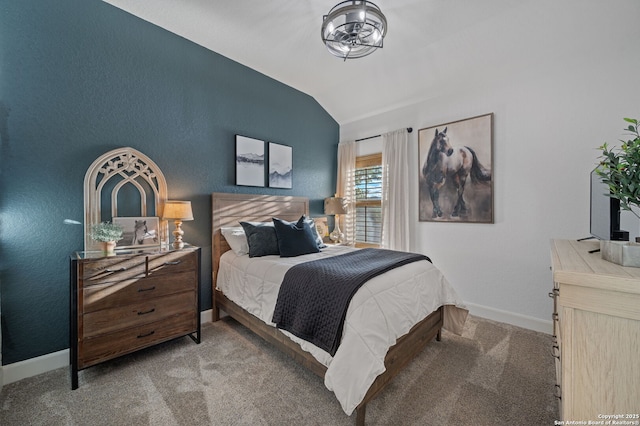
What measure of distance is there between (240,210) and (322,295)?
1886 mm

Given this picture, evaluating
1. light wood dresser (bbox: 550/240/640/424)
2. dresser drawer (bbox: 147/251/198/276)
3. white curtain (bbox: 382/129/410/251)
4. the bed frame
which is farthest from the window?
light wood dresser (bbox: 550/240/640/424)

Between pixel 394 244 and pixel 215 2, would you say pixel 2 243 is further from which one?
pixel 394 244

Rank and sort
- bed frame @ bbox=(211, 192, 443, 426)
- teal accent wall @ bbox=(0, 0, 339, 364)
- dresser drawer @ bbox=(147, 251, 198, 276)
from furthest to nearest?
1. dresser drawer @ bbox=(147, 251, 198, 276)
2. teal accent wall @ bbox=(0, 0, 339, 364)
3. bed frame @ bbox=(211, 192, 443, 426)

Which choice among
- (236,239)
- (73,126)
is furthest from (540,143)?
(73,126)

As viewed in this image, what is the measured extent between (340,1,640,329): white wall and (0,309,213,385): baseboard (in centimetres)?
390

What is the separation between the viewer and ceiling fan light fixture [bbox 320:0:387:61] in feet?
6.35

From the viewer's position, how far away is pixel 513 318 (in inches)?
114

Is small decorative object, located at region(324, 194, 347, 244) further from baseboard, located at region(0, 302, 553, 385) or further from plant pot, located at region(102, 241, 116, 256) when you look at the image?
plant pot, located at region(102, 241, 116, 256)

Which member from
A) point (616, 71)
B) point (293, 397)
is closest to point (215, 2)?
point (293, 397)

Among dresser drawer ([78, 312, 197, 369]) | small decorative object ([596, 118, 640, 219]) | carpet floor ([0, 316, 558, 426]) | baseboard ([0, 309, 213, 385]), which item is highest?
small decorative object ([596, 118, 640, 219])

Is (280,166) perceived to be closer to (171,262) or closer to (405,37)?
(171,262)

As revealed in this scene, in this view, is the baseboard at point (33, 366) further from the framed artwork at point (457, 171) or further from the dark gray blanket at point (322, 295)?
the framed artwork at point (457, 171)

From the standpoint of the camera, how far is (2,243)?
6.37 ft

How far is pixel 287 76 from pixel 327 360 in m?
3.41
